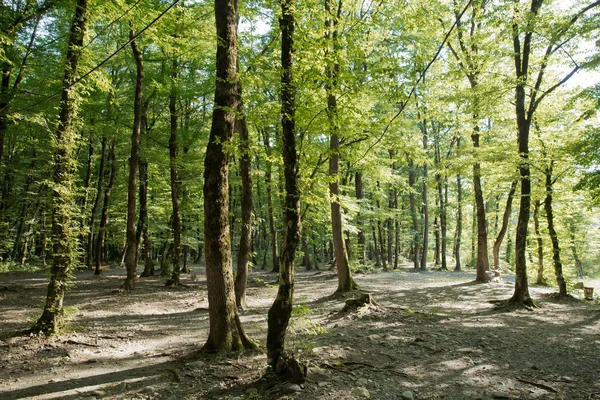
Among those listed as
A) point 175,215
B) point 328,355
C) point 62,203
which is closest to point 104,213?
point 175,215

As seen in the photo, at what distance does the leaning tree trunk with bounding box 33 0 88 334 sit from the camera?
21.1ft

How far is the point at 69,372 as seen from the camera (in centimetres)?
509

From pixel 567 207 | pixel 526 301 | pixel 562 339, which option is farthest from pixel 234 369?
pixel 567 207

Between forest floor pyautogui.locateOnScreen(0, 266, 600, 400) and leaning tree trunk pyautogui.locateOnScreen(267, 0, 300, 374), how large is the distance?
35cm

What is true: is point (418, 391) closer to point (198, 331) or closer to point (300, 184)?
point (300, 184)

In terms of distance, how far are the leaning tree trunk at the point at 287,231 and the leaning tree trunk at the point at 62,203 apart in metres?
4.27

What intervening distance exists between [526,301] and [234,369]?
8.70m

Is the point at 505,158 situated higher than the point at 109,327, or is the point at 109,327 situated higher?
the point at 505,158

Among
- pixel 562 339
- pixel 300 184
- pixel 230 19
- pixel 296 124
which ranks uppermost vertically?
pixel 230 19

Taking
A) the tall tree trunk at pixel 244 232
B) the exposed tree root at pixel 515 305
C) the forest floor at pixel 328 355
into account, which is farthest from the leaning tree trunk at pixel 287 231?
the exposed tree root at pixel 515 305

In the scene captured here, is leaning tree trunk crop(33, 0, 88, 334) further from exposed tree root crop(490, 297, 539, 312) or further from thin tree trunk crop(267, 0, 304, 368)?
exposed tree root crop(490, 297, 539, 312)

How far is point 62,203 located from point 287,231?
4.74m

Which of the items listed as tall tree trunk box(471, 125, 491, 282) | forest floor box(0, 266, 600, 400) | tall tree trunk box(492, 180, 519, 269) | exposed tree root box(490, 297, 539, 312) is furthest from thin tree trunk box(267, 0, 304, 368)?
tall tree trunk box(492, 180, 519, 269)

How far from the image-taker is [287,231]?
475 centimetres
